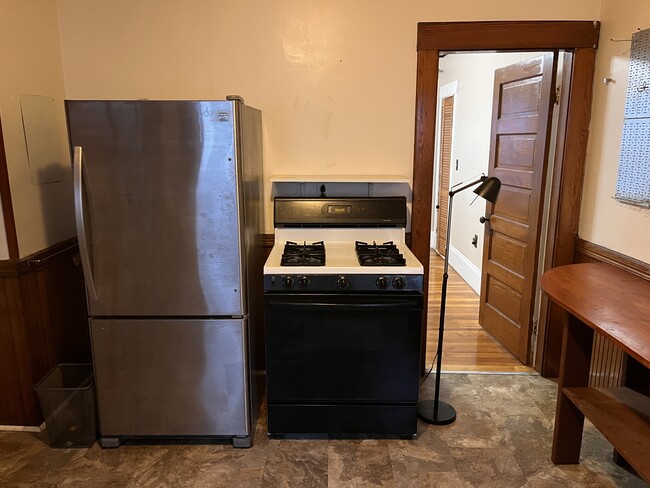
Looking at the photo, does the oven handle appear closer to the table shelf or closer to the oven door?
the oven door

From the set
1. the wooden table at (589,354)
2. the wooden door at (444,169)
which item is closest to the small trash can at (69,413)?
the wooden table at (589,354)

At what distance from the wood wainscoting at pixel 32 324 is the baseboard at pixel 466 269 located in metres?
3.66

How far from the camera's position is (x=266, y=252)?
297cm

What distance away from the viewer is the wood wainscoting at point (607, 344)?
236 centimetres

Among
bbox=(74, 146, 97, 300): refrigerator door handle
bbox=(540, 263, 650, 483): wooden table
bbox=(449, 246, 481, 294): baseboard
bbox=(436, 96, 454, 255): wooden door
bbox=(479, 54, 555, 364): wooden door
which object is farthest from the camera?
bbox=(436, 96, 454, 255): wooden door

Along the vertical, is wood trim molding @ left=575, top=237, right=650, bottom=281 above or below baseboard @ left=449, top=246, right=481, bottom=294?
above

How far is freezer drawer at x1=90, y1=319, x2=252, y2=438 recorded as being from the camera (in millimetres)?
2328

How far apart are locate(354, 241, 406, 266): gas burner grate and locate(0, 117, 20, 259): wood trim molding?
5.34 ft

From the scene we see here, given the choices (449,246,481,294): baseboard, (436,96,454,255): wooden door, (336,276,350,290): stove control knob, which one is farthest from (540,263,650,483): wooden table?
(436,96,454,255): wooden door

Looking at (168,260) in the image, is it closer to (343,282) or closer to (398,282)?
(343,282)

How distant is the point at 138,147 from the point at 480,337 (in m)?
2.82

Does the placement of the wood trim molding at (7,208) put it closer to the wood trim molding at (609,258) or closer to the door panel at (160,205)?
the door panel at (160,205)

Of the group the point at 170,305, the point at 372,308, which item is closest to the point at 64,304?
the point at 170,305

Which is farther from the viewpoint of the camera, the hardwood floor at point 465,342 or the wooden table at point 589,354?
the hardwood floor at point 465,342
